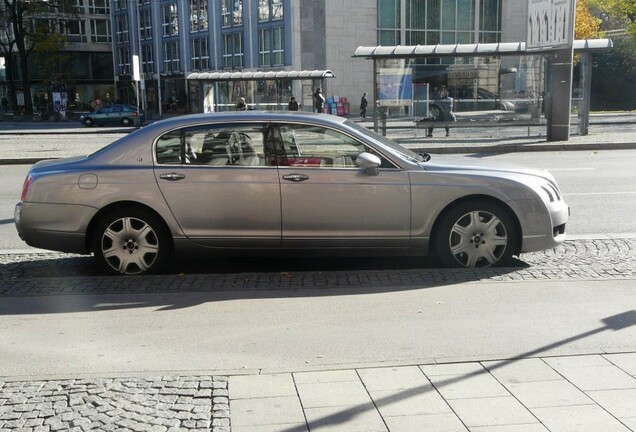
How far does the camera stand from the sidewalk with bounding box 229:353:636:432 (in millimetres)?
3752

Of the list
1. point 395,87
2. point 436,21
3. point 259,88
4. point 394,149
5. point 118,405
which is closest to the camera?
point 118,405

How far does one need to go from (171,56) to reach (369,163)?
203 ft

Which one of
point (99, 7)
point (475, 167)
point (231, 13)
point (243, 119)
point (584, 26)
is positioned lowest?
point (475, 167)

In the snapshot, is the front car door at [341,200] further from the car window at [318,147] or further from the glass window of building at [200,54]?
the glass window of building at [200,54]

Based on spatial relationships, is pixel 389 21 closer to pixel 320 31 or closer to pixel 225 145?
pixel 320 31

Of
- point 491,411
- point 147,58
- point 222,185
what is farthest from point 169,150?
point 147,58

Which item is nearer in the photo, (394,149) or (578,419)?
(578,419)

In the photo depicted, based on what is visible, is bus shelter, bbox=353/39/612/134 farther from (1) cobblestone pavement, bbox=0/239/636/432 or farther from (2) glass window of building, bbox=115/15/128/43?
(2) glass window of building, bbox=115/15/128/43

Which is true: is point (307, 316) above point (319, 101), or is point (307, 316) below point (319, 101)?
below

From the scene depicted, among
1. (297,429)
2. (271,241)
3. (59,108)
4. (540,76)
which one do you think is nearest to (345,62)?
(59,108)

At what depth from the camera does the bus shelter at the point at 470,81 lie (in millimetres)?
22578

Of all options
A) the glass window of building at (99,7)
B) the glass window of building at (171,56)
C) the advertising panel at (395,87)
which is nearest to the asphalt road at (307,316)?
the advertising panel at (395,87)

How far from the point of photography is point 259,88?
2995 centimetres

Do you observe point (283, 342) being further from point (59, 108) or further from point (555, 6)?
point (59, 108)
